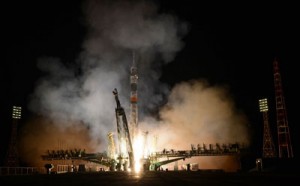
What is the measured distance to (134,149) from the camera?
130m

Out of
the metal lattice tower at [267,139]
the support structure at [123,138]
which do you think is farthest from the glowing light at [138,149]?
the metal lattice tower at [267,139]

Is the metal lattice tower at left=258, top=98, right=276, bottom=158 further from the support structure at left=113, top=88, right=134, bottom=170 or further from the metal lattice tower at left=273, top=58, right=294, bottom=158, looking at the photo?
the support structure at left=113, top=88, right=134, bottom=170

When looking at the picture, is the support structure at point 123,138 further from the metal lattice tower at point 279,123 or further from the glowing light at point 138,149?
Result: the metal lattice tower at point 279,123

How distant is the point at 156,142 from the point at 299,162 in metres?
77.9

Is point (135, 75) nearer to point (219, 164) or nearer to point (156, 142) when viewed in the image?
point (156, 142)

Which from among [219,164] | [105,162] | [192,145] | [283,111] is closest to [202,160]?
[219,164]

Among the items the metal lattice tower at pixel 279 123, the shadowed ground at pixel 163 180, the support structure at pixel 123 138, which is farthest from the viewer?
the support structure at pixel 123 138

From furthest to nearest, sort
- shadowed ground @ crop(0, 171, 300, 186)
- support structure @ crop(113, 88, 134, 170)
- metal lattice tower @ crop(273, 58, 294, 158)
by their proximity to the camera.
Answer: support structure @ crop(113, 88, 134, 170) → metal lattice tower @ crop(273, 58, 294, 158) → shadowed ground @ crop(0, 171, 300, 186)

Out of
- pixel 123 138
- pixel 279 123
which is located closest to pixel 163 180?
pixel 279 123

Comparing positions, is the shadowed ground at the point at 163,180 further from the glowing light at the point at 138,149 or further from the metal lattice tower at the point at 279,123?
the glowing light at the point at 138,149

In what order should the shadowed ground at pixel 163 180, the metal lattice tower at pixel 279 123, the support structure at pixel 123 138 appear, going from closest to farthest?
the shadowed ground at pixel 163 180 < the metal lattice tower at pixel 279 123 < the support structure at pixel 123 138

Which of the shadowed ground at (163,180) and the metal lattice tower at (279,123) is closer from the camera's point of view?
the shadowed ground at (163,180)

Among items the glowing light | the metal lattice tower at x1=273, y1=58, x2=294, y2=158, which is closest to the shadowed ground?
the metal lattice tower at x1=273, y1=58, x2=294, y2=158

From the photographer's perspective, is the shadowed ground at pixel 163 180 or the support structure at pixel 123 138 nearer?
the shadowed ground at pixel 163 180
